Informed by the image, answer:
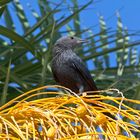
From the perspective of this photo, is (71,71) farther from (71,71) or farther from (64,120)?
(64,120)

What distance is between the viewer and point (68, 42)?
4.02 meters

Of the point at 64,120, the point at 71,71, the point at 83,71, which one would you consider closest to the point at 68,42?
the point at 71,71

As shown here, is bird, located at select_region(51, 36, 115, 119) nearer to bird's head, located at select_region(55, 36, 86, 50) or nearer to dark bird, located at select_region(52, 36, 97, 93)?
dark bird, located at select_region(52, 36, 97, 93)

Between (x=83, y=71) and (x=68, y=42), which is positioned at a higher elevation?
(x=68, y=42)

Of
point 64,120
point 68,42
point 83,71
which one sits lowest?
point 64,120

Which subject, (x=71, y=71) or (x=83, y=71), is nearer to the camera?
(x=83, y=71)

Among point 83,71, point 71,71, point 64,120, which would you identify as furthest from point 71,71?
point 64,120

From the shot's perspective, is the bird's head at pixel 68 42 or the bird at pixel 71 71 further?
the bird's head at pixel 68 42

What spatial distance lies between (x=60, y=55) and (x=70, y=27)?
0.72m

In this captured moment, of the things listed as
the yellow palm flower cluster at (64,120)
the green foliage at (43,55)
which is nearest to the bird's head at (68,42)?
the green foliage at (43,55)

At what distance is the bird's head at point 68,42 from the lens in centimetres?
393

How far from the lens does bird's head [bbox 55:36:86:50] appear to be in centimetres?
393

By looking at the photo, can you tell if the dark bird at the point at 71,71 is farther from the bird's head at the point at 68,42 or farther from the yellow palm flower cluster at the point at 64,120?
the yellow palm flower cluster at the point at 64,120

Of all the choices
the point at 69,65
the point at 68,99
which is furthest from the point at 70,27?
the point at 68,99
